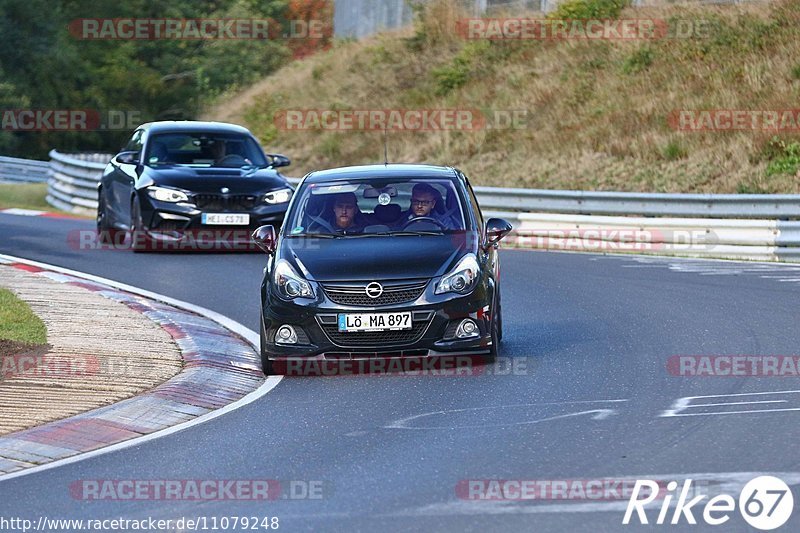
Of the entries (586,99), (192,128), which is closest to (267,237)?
(192,128)

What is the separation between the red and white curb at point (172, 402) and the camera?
29.1ft

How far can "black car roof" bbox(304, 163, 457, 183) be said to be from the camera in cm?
1302

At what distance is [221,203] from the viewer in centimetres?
2006

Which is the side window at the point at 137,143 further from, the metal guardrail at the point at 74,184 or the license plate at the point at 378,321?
the license plate at the point at 378,321

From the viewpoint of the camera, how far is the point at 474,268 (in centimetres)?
1181

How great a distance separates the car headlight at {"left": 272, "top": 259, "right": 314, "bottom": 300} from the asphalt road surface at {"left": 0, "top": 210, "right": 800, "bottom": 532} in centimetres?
65

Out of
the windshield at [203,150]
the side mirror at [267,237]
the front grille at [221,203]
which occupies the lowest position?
the front grille at [221,203]

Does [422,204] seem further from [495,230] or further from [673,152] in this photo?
[673,152]

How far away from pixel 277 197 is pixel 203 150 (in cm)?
173
